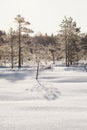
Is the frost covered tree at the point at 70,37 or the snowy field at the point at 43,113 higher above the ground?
the frost covered tree at the point at 70,37

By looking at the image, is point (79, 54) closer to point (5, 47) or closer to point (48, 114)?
point (5, 47)

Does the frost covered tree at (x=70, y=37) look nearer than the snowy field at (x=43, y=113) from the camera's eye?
No

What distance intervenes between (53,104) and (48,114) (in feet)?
7.16

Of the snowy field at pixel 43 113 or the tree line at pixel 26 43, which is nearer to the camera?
the snowy field at pixel 43 113

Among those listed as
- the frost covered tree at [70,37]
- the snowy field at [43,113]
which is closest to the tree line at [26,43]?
the frost covered tree at [70,37]

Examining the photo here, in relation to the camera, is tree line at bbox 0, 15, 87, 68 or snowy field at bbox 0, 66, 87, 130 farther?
tree line at bbox 0, 15, 87, 68

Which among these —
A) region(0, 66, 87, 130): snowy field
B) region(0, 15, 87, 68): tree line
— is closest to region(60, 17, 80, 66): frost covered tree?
region(0, 15, 87, 68): tree line

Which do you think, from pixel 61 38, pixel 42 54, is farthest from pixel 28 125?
pixel 42 54

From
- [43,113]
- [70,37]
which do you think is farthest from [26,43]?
[43,113]

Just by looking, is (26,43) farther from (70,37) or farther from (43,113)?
(43,113)

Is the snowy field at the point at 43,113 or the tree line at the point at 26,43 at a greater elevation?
the tree line at the point at 26,43

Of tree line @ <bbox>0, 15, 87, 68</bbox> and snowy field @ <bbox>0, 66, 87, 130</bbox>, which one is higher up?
tree line @ <bbox>0, 15, 87, 68</bbox>

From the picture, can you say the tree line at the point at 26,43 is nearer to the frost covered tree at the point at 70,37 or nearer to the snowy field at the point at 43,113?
the frost covered tree at the point at 70,37

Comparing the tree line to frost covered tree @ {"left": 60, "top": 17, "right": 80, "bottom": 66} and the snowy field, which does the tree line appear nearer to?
frost covered tree @ {"left": 60, "top": 17, "right": 80, "bottom": 66}
